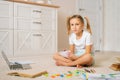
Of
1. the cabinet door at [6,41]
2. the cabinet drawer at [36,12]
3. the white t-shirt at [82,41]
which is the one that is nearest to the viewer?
the white t-shirt at [82,41]

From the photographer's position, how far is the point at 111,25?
4859mm

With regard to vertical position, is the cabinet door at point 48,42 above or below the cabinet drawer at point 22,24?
below

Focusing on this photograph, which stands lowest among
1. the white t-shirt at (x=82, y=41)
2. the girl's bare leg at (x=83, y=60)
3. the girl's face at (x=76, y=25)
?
the girl's bare leg at (x=83, y=60)

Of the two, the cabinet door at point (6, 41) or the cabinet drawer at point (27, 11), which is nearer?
the cabinet door at point (6, 41)

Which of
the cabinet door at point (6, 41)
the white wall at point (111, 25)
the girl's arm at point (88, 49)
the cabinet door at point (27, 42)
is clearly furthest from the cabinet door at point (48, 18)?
the white wall at point (111, 25)

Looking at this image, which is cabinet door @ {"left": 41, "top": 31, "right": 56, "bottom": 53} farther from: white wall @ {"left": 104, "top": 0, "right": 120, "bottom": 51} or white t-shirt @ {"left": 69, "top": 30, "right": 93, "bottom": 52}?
white wall @ {"left": 104, "top": 0, "right": 120, "bottom": 51}

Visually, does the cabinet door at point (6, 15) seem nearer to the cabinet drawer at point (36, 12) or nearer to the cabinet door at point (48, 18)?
the cabinet drawer at point (36, 12)

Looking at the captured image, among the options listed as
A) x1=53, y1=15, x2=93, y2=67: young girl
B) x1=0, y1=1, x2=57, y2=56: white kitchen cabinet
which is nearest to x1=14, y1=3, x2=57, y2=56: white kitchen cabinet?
x1=0, y1=1, x2=57, y2=56: white kitchen cabinet

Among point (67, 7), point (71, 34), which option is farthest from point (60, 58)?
point (67, 7)

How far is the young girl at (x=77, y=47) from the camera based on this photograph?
1909mm

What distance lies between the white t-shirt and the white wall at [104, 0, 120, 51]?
2877mm

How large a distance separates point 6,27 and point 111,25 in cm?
283

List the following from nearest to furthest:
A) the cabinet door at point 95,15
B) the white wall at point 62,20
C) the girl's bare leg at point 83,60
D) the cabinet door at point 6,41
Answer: the girl's bare leg at point 83,60 < the cabinet door at point 6,41 < the white wall at point 62,20 < the cabinet door at point 95,15

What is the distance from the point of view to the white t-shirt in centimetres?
201
